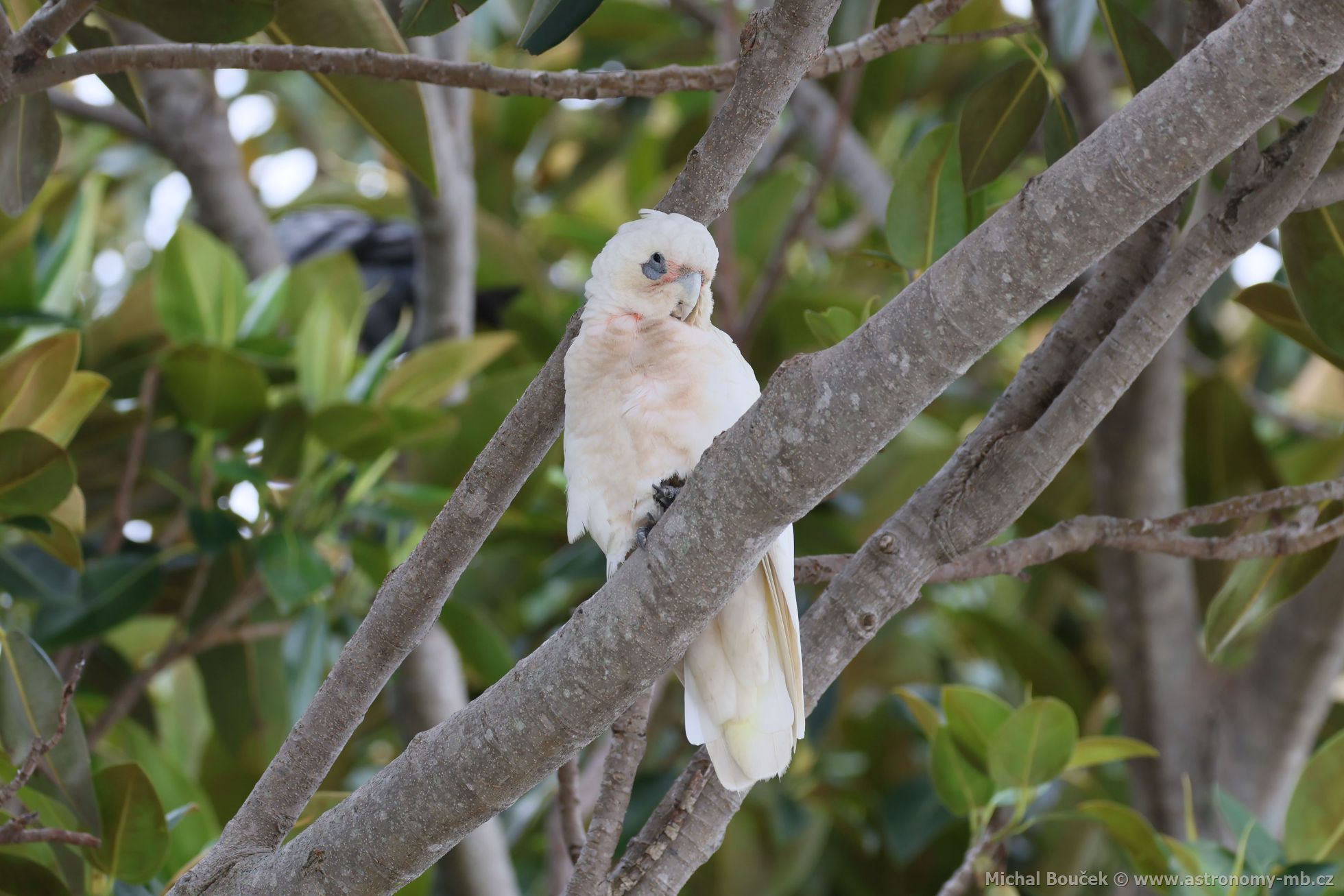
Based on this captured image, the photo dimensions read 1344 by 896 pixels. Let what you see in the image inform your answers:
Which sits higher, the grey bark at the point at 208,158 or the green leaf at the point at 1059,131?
the grey bark at the point at 208,158

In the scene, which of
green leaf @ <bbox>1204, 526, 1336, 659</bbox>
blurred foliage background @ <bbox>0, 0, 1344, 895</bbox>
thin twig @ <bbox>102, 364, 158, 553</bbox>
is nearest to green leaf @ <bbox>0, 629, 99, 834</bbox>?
blurred foliage background @ <bbox>0, 0, 1344, 895</bbox>

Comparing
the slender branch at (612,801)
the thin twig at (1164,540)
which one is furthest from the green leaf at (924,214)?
the slender branch at (612,801)

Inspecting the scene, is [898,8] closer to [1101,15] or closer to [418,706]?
[1101,15]

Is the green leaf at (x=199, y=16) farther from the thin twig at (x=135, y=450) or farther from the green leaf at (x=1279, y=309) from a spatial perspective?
the green leaf at (x=1279, y=309)

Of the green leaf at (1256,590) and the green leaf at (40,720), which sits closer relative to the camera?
the green leaf at (40,720)

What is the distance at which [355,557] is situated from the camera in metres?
1.69

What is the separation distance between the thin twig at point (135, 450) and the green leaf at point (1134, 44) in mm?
1276

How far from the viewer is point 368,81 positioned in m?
1.12

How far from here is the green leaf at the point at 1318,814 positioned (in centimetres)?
131

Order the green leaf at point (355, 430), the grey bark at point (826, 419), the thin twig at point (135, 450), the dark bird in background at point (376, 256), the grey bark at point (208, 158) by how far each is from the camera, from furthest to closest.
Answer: the dark bird in background at point (376, 256) → the grey bark at point (208, 158) → the thin twig at point (135, 450) → the green leaf at point (355, 430) → the grey bark at point (826, 419)

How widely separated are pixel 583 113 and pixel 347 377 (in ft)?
4.87

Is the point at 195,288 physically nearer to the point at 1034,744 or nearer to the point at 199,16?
the point at 199,16

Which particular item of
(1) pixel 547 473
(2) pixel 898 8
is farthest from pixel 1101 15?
(1) pixel 547 473

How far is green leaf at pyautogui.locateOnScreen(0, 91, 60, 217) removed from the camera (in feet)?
3.49
